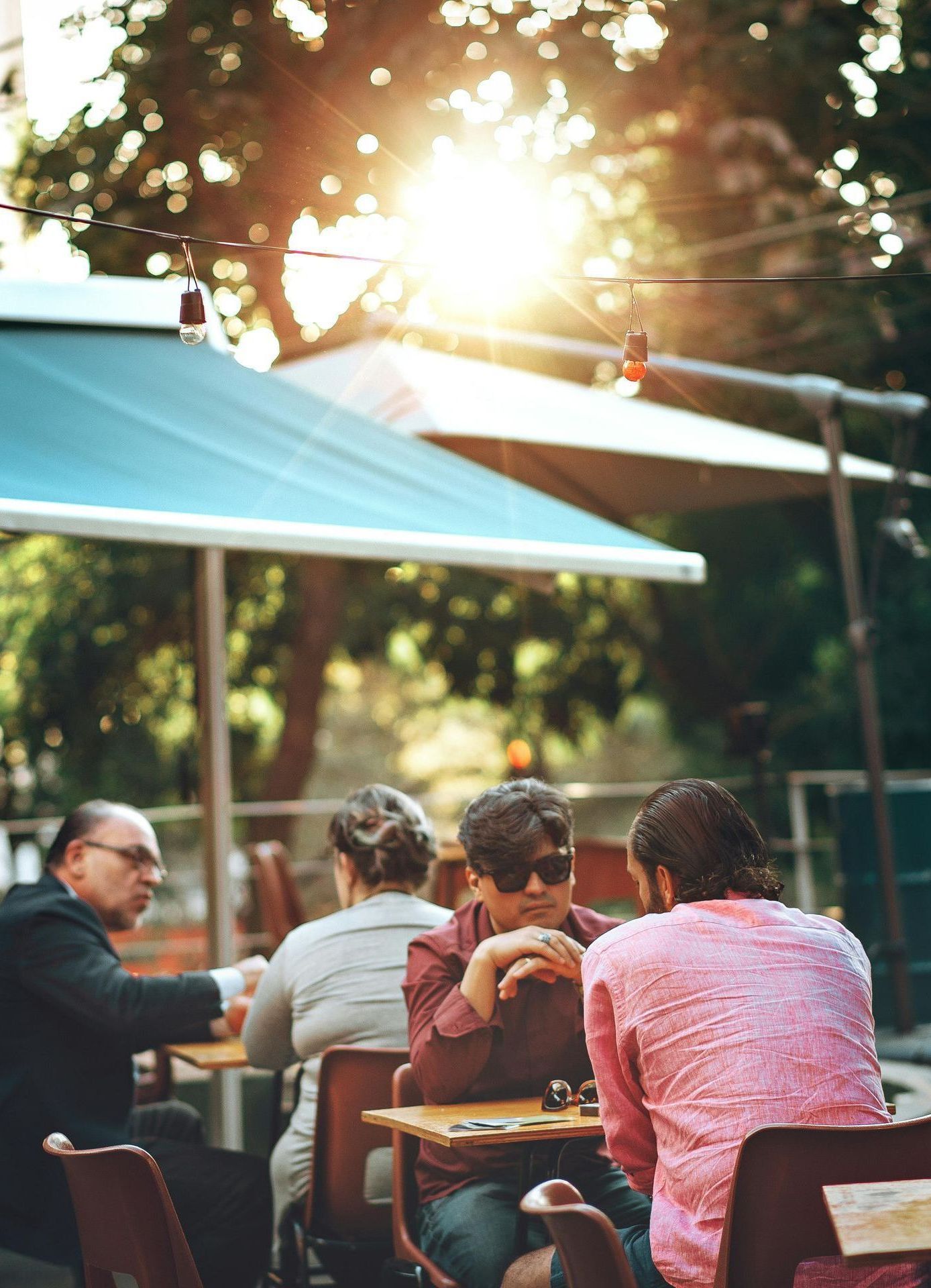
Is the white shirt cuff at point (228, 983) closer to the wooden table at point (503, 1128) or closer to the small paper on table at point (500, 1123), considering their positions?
the wooden table at point (503, 1128)

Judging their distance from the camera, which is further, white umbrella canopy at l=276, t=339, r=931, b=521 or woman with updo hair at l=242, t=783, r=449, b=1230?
white umbrella canopy at l=276, t=339, r=931, b=521

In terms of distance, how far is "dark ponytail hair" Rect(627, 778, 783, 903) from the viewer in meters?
2.44

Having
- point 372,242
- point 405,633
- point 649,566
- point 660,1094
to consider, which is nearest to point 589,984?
point 660,1094

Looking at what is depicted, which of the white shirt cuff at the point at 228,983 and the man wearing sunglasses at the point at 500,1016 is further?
the white shirt cuff at the point at 228,983

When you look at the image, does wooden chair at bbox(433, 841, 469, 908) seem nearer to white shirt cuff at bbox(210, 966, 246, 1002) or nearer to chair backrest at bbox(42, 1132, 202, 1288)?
white shirt cuff at bbox(210, 966, 246, 1002)

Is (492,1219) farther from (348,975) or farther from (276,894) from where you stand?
(276,894)

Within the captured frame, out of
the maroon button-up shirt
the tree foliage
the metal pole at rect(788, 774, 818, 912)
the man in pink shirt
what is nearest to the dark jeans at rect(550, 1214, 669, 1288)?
the man in pink shirt

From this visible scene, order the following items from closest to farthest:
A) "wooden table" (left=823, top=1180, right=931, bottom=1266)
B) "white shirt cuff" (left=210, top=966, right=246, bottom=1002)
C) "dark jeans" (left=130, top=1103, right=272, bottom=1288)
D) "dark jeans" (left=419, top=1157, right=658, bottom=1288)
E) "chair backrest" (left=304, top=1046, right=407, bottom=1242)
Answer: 1. "wooden table" (left=823, top=1180, right=931, bottom=1266)
2. "dark jeans" (left=419, top=1157, right=658, bottom=1288)
3. "chair backrest" (left=304, top=1046, right=407, bottom=1242)
4. "dark jeans" (left=130, top=1103, right=272, bottom=1288)
5. "white shirt cuff" (left=210, top=966, right=246, bottom=1002)

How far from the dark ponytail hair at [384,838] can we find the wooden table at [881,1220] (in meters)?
1.81

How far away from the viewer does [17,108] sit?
30.6ft

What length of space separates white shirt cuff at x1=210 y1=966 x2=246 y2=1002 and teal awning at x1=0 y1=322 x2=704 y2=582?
107 cm

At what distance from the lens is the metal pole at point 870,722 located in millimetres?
6297

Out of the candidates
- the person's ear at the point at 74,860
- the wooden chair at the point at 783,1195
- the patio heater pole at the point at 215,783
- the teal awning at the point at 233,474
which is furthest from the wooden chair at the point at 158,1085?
the wooden chair at the point at 783,1195

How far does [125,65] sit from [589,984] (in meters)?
7.52
